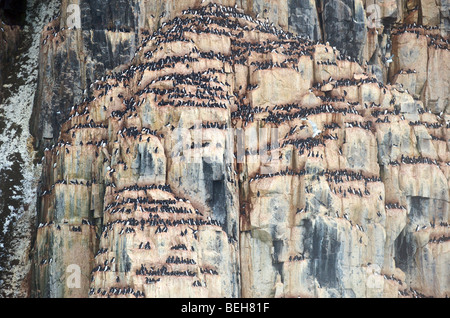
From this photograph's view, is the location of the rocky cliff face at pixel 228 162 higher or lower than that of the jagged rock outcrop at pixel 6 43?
lower

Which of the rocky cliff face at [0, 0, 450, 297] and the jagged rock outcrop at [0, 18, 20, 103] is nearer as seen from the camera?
the rocky cliff face at [0, 0, 450, 297]

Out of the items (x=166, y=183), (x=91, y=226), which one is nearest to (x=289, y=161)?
(x=166, y=183)

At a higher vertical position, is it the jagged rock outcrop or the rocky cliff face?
the jagged rock outcrop

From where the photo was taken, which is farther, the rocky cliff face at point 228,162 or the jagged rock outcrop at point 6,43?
the jagged rock outcrop at point 6,43

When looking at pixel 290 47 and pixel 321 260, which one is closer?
pixel 321 260

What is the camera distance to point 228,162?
111000mm

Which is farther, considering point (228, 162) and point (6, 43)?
point (6, 43)

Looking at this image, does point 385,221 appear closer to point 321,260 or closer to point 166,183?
point 321,260

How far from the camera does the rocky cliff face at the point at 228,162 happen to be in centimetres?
10694

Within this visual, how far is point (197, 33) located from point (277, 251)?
2272 cm

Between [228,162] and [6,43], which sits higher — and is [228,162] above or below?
below

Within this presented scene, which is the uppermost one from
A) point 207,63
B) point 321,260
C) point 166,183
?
point 207,63

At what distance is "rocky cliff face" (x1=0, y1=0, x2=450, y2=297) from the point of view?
106938mm

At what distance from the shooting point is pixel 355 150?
115 meters
